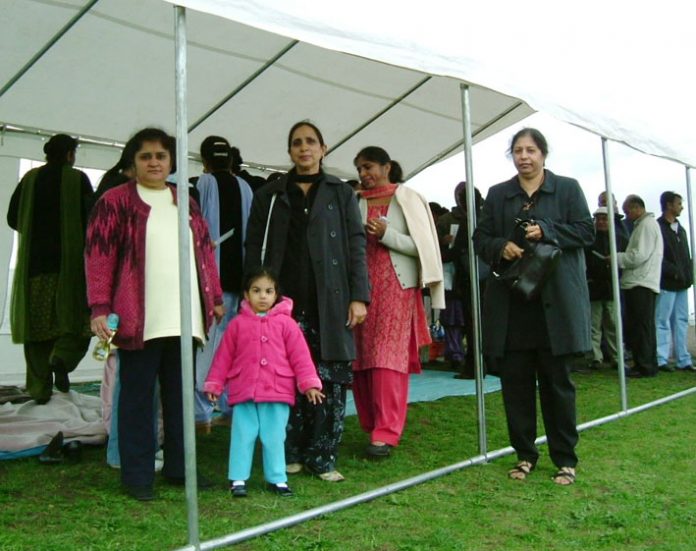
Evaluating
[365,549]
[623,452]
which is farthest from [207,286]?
[623,452]

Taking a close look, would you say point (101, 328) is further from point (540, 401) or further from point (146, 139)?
point (540, 401)

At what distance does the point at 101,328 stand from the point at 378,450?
175 centimetres

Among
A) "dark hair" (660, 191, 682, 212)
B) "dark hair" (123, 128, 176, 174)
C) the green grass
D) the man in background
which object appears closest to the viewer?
Answer: the green grass

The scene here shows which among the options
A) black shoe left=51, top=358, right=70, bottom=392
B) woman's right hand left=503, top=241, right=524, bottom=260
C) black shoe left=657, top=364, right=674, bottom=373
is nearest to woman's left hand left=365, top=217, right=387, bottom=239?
woman's right hand left=503, top=241, right=524, bottom=260

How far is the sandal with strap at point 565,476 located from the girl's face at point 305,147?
1948mm

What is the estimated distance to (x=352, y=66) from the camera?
681cm

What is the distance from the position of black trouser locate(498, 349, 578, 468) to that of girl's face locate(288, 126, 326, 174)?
1388 millimetres

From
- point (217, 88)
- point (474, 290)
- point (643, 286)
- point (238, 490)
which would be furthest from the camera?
point (643, 286)

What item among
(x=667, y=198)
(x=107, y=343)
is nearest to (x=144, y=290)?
(x=107, y=343)

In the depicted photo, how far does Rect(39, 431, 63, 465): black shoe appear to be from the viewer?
431 centimetres

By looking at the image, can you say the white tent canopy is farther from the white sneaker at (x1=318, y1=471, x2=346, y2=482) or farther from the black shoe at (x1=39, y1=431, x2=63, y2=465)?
the white sneaker at (x1=318, y1=471, x2=346, y2=482)

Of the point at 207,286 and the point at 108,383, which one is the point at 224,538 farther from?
the point at 108,383

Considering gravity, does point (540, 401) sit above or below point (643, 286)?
below

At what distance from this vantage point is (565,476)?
406 cm
